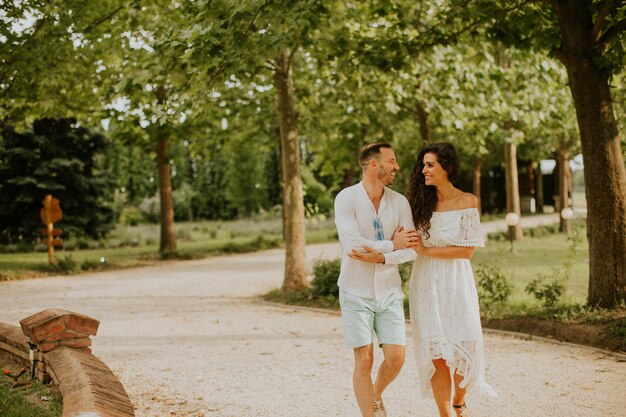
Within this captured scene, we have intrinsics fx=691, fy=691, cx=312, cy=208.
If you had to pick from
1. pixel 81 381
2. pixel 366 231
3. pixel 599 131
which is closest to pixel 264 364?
pixel 81 381

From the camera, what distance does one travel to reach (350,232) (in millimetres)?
4824

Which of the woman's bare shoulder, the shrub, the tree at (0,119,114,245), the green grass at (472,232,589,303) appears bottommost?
the green grass at (472,232,589,303)

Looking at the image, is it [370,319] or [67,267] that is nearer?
[370,319]

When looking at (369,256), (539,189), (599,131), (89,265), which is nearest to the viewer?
(369,256)

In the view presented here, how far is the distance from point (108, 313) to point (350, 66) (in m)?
6.02

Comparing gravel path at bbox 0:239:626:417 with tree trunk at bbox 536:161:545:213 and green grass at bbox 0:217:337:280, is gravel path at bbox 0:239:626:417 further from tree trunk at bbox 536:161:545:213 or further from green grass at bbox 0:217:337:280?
tree trunk at bbox 536:161:545:213

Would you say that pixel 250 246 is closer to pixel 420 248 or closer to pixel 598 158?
pixel 598 158

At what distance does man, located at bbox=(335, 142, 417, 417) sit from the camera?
481 cm

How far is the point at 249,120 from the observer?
1900 centimetres

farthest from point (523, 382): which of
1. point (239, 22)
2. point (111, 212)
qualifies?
point (111, 212)

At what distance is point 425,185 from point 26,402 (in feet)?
12.5

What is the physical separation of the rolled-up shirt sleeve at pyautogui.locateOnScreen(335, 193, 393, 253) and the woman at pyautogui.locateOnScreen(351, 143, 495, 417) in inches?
2.7

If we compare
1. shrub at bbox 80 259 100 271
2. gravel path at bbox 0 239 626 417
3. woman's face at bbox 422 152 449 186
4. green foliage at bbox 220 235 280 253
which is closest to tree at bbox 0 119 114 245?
green foliage at bbox 220 235 280 253

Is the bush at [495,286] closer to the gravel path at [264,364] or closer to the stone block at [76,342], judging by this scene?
the gravel path at [264,364]
